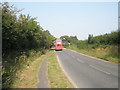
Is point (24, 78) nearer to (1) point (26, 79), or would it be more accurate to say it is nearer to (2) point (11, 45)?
(1) point (26, 79)

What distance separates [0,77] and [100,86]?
584cm

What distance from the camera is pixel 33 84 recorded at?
625cm

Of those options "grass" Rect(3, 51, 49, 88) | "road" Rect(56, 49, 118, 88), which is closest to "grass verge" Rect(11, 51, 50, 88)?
"grass" Rect(3, 51, 49, 88)

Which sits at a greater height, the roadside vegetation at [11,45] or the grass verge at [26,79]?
the roadside vegetation at [11,45]

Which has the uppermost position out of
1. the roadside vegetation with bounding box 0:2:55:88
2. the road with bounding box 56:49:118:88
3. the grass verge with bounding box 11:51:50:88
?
the roadside vegetation with bounding box 0:2:55:88

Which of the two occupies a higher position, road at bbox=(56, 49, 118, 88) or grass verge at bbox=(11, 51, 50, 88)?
grass verge at bbox=(11, 51, 50, 88)

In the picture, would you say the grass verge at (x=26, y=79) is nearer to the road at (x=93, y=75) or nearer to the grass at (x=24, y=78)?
the grass at (x=24, y=78)

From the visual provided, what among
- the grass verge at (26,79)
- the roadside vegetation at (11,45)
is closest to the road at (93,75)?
the grass verge at (26,79)

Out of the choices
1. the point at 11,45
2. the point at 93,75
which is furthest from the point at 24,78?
the point at 11,45

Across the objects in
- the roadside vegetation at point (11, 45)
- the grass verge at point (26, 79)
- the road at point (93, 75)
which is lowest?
the road at point (93, 75)

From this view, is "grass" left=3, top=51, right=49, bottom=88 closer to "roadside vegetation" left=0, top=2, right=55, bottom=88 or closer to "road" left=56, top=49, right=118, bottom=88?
"roadside vegetation" left=0, top=2, right=55, bottom=88

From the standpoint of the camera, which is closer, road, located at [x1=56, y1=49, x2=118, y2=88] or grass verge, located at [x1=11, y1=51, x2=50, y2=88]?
grass verge, located at [x1=11, y1=51, x2=50, y2=88]

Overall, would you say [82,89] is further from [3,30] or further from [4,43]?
[4,43]

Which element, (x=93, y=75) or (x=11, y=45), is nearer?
(x=93, y=75)
